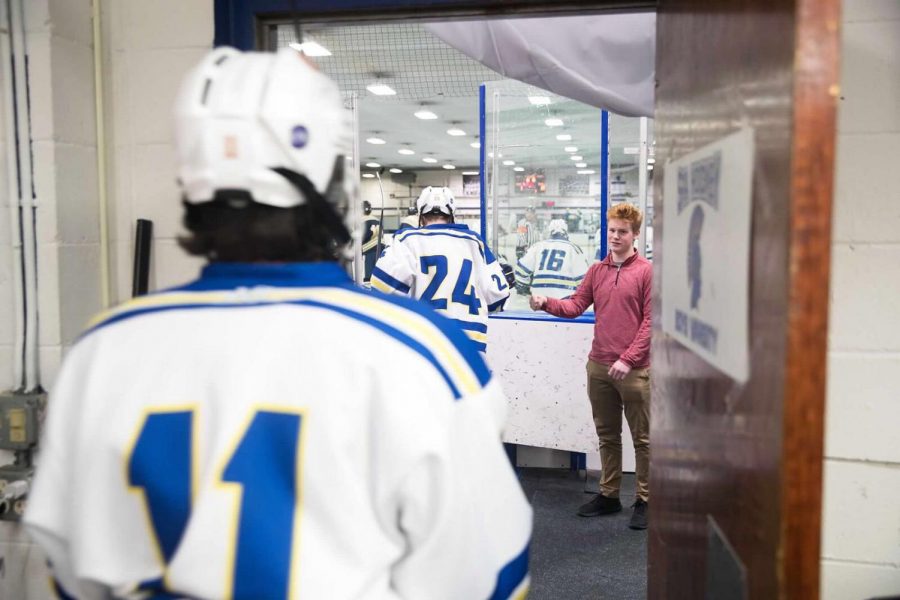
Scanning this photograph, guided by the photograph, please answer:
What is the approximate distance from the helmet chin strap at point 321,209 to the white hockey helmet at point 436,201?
295 centimetres

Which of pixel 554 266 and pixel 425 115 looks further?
pixel 425 115

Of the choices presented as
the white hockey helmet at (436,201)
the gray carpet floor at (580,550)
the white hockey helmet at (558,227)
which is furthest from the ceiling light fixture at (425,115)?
the gray carpet floor at (580,550)

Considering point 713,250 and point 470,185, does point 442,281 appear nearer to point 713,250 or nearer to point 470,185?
point 713,250

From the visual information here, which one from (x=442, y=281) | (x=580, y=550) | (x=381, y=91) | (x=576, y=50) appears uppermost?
(x=381, y=91)

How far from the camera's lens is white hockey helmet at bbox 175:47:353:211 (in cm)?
83

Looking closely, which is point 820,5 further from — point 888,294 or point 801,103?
point 888,294

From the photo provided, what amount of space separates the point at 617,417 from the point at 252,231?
115 inches

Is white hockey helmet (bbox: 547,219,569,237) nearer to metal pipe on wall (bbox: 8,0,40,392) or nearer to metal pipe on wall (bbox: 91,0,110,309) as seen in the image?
metal pipe on wall (bbox: 91,0,110,309)

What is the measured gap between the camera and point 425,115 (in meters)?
11.3

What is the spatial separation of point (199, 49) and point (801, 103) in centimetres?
149

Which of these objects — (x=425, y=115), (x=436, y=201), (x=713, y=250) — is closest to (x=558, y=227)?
(x=436, y=201)

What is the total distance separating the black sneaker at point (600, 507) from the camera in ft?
11.8

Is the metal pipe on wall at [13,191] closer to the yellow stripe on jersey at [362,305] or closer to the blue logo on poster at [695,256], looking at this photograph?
the yellow stripe on jersey at [362,305]

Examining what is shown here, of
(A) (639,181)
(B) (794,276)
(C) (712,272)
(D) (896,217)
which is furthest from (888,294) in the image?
(A) (639,181)
